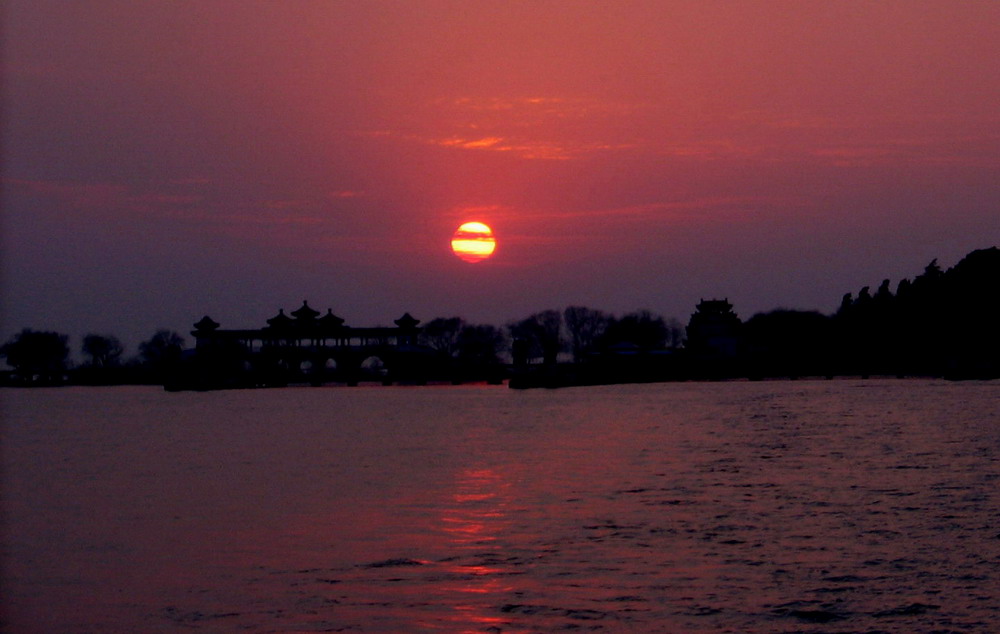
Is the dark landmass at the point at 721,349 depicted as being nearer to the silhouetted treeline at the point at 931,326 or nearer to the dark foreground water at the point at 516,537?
the silhouetted treeline at the point at 931,326

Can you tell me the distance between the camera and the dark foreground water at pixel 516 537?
15734 millimetres

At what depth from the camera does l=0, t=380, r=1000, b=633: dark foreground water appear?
1573 cm

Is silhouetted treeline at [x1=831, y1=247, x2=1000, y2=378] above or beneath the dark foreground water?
above

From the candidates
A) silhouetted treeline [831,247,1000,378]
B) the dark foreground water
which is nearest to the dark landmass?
silhouetted treeline [831,247,1000,378]

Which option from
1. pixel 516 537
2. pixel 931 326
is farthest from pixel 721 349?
pixel 516 537

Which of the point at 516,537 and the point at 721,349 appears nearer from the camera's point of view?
the point at 516,537

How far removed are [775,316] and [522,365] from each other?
44.7 meters

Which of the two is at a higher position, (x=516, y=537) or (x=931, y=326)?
(x=931, y=326)

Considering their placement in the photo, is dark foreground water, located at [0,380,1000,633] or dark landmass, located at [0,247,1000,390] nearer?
dark foreground water, located at [0,380,1000,633]

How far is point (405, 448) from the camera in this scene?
48344 mm

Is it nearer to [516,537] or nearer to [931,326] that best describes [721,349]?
[931,326]

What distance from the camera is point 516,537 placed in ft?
72.2

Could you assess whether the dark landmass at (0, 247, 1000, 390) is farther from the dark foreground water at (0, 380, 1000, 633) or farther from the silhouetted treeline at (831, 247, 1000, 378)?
the dark foreground water at (0, 380, 1000, 633)

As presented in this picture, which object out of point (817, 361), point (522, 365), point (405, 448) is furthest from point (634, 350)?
point (405, 448)
